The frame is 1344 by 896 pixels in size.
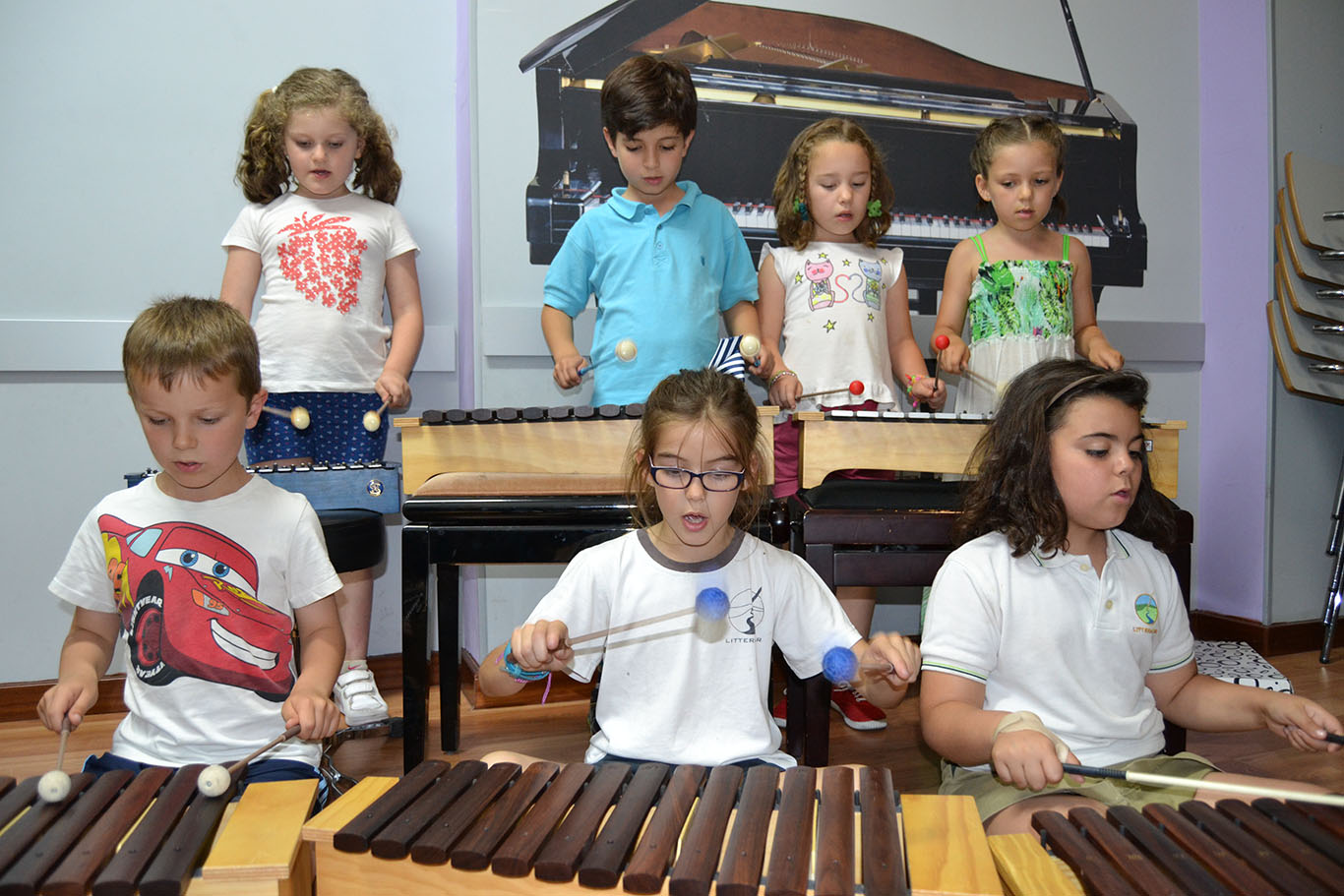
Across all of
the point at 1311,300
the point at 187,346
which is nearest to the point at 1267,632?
the point at 1311,300

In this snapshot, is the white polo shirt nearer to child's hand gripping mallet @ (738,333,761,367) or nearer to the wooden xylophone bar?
the wooden xylophone bar

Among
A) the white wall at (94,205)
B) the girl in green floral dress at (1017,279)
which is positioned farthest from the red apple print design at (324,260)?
the girl in green floral dress at (1017,279)

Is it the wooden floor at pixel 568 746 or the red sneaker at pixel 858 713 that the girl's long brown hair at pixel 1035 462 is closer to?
the wooden floor at pixel 568 746

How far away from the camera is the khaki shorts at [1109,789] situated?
1.80 m

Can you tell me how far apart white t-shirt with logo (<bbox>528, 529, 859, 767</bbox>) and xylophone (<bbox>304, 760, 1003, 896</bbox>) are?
369mm

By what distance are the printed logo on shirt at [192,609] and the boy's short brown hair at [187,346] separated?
301 millimetres

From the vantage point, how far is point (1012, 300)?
3273 millimetres

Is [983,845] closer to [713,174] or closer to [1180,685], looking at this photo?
[1180,685]

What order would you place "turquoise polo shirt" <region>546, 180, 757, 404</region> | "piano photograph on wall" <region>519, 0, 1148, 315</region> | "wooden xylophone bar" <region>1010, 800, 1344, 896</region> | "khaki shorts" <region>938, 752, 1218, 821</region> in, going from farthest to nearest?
"piano photograph on wall" <region>519, 0, 1148, 315</region> → "turquoise polo shirt" <region>546, 180, 757, 404</region> → "khaki shorts" <region>938, 752, 1218, 821</region> → "wooden xylophone bar" <region>1010, 800, 1344, 896</region>

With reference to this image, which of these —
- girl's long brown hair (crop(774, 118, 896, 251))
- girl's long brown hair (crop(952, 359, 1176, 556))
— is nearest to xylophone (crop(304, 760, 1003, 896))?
girl's long brown hair (crop(952, 359, 1176, 556))

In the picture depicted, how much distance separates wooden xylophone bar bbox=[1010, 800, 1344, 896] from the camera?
1276 millimetres

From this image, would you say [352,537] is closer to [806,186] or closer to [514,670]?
[514,670]

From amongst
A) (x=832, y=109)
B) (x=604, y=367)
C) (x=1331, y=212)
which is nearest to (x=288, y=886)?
(x=604, y=367)

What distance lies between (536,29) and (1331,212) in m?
3.08
